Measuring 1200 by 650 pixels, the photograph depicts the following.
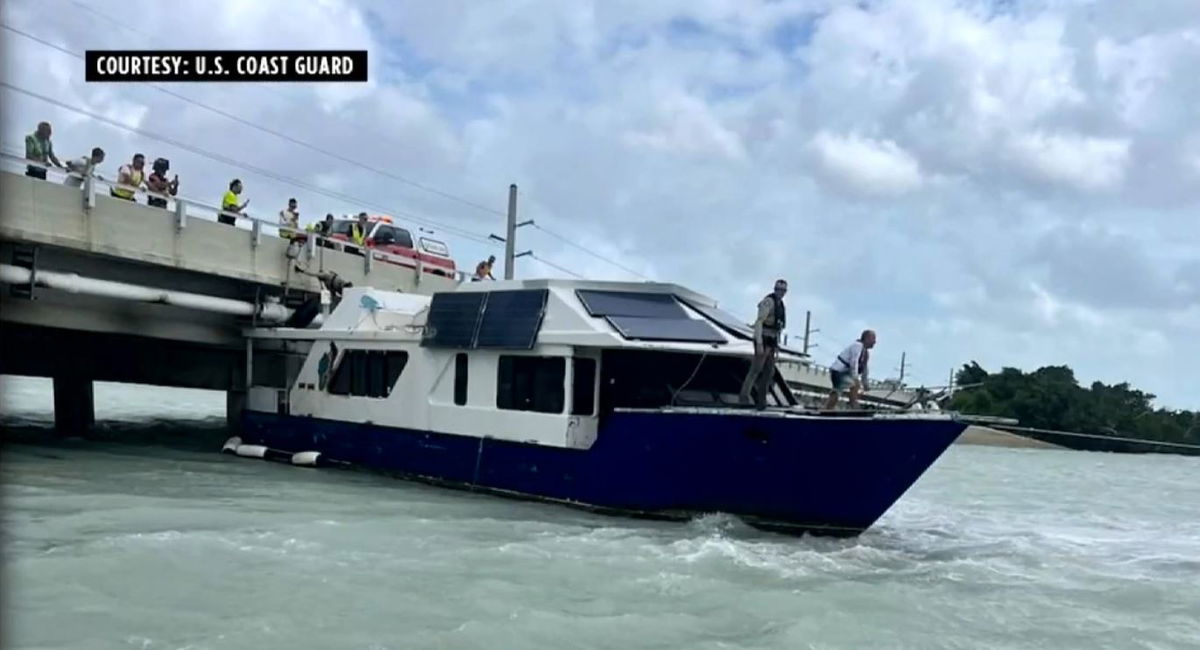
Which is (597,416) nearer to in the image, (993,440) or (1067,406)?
(993,440)

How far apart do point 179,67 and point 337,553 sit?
15.5ft

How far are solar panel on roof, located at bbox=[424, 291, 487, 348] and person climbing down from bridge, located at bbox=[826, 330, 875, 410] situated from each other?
199 inches

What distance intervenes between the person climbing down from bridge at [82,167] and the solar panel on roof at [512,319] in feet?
23.3

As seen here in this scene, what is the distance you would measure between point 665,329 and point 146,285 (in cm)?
1046

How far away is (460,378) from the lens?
50.5ft

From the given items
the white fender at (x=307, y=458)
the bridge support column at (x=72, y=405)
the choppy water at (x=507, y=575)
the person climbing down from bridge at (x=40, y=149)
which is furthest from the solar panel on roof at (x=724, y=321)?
the bridge support column at (x=72, y=405)

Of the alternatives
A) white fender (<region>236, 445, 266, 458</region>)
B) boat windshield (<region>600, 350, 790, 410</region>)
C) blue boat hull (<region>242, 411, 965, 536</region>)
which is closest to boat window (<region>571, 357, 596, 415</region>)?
boat windshield (<region>600, 350, 790, 410</region>)

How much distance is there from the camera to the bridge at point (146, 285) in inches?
656

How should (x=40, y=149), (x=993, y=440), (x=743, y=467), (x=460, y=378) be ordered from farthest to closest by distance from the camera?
(x=993, y=440) < (x=40, y=149) < (x=460, y=378) < (x=743, y=467)

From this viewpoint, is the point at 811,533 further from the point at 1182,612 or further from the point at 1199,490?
the point at 1199,490

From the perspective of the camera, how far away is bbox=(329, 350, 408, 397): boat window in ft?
54.9

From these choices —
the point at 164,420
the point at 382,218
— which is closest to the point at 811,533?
the point at 382,218

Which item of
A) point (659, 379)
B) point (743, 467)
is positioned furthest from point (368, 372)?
point (743, 467)

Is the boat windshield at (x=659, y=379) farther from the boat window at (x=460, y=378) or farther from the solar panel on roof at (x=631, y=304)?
the boat window at (x=460, y=378)
